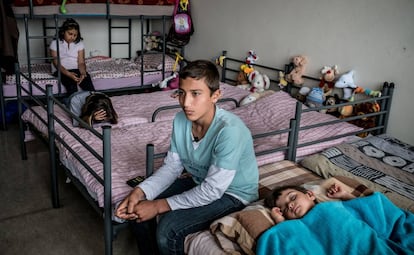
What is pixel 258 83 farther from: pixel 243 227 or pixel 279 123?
pixel 243 227

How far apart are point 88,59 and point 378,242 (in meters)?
4.95

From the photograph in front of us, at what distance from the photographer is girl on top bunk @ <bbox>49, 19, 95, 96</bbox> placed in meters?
4.61

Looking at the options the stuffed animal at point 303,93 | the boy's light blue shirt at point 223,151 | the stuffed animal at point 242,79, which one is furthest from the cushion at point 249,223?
the stuffed animal at point 242,79

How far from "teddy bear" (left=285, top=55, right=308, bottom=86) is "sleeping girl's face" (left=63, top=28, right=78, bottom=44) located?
98.2 inches

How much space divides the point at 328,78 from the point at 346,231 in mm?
2254

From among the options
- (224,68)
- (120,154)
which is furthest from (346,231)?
(224,68)

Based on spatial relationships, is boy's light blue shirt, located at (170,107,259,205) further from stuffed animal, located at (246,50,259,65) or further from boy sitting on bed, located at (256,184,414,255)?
stuffed animal, located at (246,50,259,65)

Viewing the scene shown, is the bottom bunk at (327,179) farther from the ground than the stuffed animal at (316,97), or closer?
closer

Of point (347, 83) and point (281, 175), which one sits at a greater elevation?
point (347, 83)

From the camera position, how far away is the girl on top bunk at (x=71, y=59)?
4.61 m

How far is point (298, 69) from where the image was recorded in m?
3.92

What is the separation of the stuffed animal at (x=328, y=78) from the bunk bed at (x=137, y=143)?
0.18 metres

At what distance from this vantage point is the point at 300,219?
1.76 m

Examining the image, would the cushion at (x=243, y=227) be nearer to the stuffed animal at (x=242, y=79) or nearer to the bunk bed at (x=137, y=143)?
the bunk bed at (x=137, y=143)
